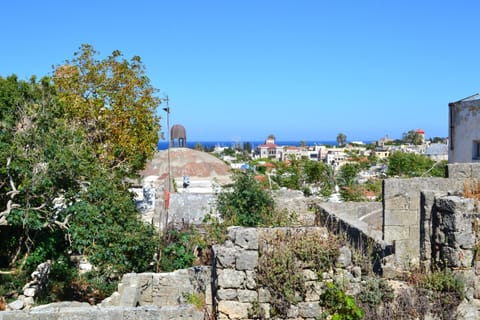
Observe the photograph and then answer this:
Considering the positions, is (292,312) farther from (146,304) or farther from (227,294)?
(146,304)

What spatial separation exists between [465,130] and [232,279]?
13.6m

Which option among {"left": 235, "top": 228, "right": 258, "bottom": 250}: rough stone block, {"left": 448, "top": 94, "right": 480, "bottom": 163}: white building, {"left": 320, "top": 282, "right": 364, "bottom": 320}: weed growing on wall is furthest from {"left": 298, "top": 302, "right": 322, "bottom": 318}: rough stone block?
{"left": 448, "top": 94, "right": 480, "bottom": 163}: white building

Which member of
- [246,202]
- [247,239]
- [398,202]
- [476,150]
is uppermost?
[476,150]

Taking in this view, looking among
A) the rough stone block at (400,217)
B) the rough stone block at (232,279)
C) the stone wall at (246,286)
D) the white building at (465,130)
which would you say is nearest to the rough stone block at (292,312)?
the stone wall at (246,286)

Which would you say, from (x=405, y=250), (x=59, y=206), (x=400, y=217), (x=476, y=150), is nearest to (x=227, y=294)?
(x=405, y=250)

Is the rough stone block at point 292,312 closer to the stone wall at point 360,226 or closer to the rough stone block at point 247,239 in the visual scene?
the rough stone block at point 247,239

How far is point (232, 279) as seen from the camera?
18.5 ft

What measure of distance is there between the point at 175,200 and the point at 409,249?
1171cm

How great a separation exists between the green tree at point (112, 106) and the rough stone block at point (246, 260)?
1515cm

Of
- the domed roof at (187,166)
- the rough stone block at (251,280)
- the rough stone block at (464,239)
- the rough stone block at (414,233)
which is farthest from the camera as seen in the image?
the domed roof at (187,166)

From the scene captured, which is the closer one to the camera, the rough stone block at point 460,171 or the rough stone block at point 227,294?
the rough stone block at point 227,294

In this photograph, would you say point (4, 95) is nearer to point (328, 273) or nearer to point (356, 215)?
point (356, 215)

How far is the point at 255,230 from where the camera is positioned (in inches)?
225

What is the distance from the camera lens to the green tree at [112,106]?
2047 cm
